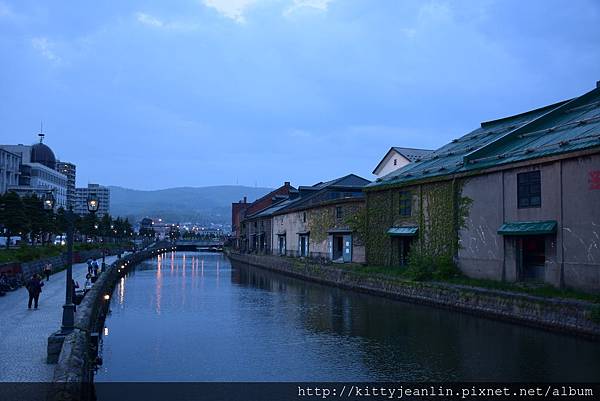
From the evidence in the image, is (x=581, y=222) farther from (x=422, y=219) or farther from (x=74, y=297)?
(x=74, y=297)

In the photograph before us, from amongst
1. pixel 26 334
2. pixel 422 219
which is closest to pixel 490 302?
pixel 422 219

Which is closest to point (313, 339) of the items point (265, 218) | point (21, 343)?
point (21, 343)

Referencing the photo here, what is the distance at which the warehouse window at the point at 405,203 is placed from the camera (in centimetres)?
4125

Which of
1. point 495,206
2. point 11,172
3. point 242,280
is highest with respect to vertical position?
point 11,172

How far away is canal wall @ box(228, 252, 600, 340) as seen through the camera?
2200 centimetres

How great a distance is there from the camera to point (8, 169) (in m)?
108

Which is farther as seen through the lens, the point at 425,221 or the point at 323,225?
the point at 323,225

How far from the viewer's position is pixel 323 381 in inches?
650

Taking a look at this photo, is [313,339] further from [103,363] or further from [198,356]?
[103,363]

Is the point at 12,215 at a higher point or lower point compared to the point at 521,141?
lower

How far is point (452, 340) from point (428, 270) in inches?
531

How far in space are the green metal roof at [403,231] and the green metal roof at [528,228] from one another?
30.5 ft

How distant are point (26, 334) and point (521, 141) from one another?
30457mm

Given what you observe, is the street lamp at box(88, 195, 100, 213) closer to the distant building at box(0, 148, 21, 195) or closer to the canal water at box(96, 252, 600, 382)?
the canal water at box(96, 252, 600, 382)
